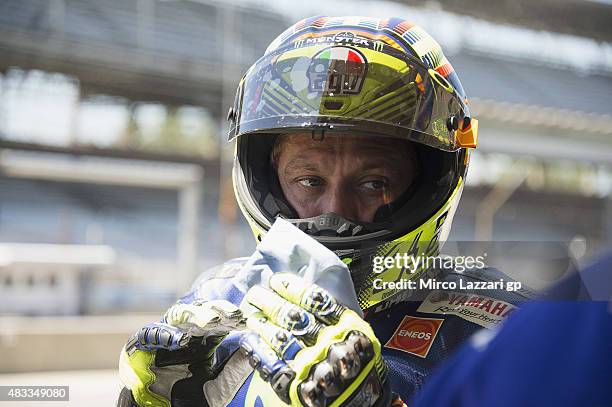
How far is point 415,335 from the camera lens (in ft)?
3.16

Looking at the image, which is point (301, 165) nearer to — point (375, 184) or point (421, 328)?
point (375, 184)

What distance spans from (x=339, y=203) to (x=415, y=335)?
0.77 feet

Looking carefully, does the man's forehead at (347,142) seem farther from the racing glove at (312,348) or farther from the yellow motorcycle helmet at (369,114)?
the racing glove at (312,348)

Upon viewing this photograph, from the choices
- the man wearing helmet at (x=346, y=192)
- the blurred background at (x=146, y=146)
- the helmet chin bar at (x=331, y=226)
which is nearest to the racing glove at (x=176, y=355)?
the man wearing helmet at (x=346, y=192)

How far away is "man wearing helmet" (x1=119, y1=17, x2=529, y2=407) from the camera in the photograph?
88cm

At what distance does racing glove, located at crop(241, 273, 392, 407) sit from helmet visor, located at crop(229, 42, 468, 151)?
35cm

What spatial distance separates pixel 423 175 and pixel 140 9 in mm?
8238

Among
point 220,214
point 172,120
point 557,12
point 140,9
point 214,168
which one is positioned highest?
point 140,9

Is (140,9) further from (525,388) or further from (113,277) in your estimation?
(525,388)

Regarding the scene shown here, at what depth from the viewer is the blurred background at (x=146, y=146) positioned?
257 inches

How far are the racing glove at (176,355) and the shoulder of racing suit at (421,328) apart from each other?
25mm

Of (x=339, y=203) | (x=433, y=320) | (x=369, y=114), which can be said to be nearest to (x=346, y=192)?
(x=339, y=203)

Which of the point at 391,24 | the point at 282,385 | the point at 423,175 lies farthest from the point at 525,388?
the point at 391,24

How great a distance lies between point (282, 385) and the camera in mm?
655
